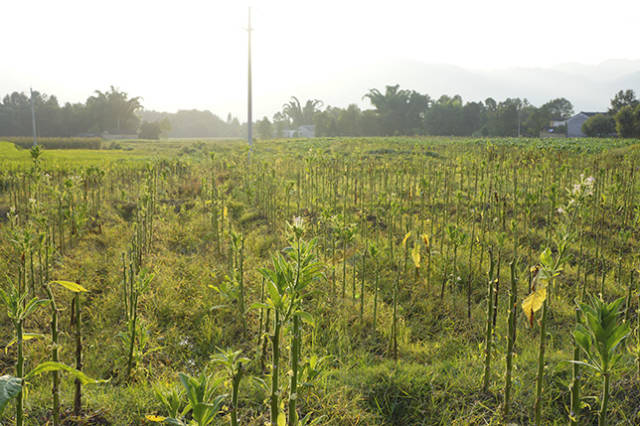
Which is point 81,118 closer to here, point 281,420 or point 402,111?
point 402,111

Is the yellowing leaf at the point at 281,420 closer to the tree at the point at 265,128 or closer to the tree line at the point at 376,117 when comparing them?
the tree line at the point at 376,117

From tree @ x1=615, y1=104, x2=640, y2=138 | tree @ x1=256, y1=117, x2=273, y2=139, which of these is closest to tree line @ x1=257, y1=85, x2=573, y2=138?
tree @ x1=256, y1=117, x2=273, y2=139

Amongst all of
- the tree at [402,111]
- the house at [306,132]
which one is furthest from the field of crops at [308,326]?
the house at [306,132]

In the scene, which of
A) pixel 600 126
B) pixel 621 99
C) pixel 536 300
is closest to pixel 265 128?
pixel 600 126

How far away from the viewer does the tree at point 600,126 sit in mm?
42375

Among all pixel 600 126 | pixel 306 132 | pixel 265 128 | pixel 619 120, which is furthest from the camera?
pixel 306 132

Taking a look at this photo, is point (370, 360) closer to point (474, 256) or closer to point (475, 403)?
point (475, 403)

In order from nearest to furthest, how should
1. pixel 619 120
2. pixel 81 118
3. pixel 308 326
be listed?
→ pixel 308 326 → pixel 619 120 → pixel 81 118

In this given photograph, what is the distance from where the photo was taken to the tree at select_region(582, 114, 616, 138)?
42375mm

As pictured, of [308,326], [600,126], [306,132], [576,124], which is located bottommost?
[308,326]

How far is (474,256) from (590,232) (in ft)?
7.48

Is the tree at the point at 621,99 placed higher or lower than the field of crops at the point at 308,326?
higher

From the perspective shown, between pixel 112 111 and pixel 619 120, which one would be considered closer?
pixel 619 120

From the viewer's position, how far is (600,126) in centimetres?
4269
